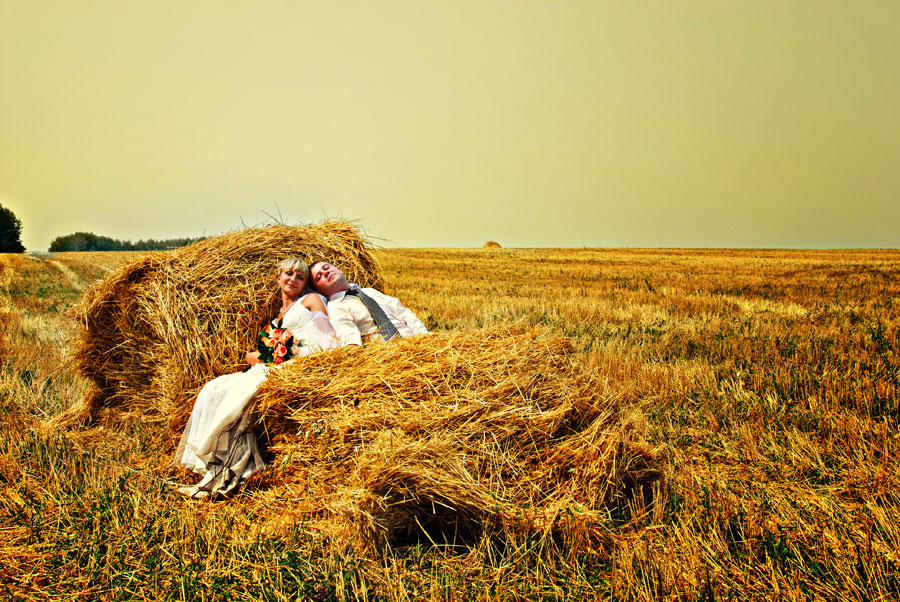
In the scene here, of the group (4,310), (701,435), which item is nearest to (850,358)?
(701,435)

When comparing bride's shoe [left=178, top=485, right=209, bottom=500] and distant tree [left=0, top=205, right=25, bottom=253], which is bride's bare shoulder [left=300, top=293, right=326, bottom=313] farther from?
distant tree [left=0, top=205, right=25, bottom=253]

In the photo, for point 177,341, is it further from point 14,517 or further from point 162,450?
point 14,517

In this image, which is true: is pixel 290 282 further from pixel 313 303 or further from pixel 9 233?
pixel 9 233

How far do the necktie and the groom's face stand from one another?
0.86 feet

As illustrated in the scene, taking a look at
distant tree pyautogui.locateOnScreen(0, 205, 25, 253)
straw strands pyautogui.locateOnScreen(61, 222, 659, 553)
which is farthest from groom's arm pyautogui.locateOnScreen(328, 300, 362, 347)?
distant tree pyautogui.locateOnScreen(0, 205, 25, 253)

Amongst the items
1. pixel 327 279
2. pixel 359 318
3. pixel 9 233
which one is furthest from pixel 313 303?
pixel 9 233

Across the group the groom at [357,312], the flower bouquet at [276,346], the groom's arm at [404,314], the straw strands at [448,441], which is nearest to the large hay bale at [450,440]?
the straw strands at [448,441]

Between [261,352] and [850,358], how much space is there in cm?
620

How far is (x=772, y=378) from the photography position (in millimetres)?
4812

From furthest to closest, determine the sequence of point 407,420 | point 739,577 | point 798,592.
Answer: point 407,420, point 739,577, point 798,592

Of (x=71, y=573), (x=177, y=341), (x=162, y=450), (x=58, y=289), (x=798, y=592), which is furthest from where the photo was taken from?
(x=58, y=289)

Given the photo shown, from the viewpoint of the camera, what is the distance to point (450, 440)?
2.65 metres

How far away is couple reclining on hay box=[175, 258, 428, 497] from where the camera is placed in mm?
3363

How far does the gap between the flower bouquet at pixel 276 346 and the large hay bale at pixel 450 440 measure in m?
0.67
